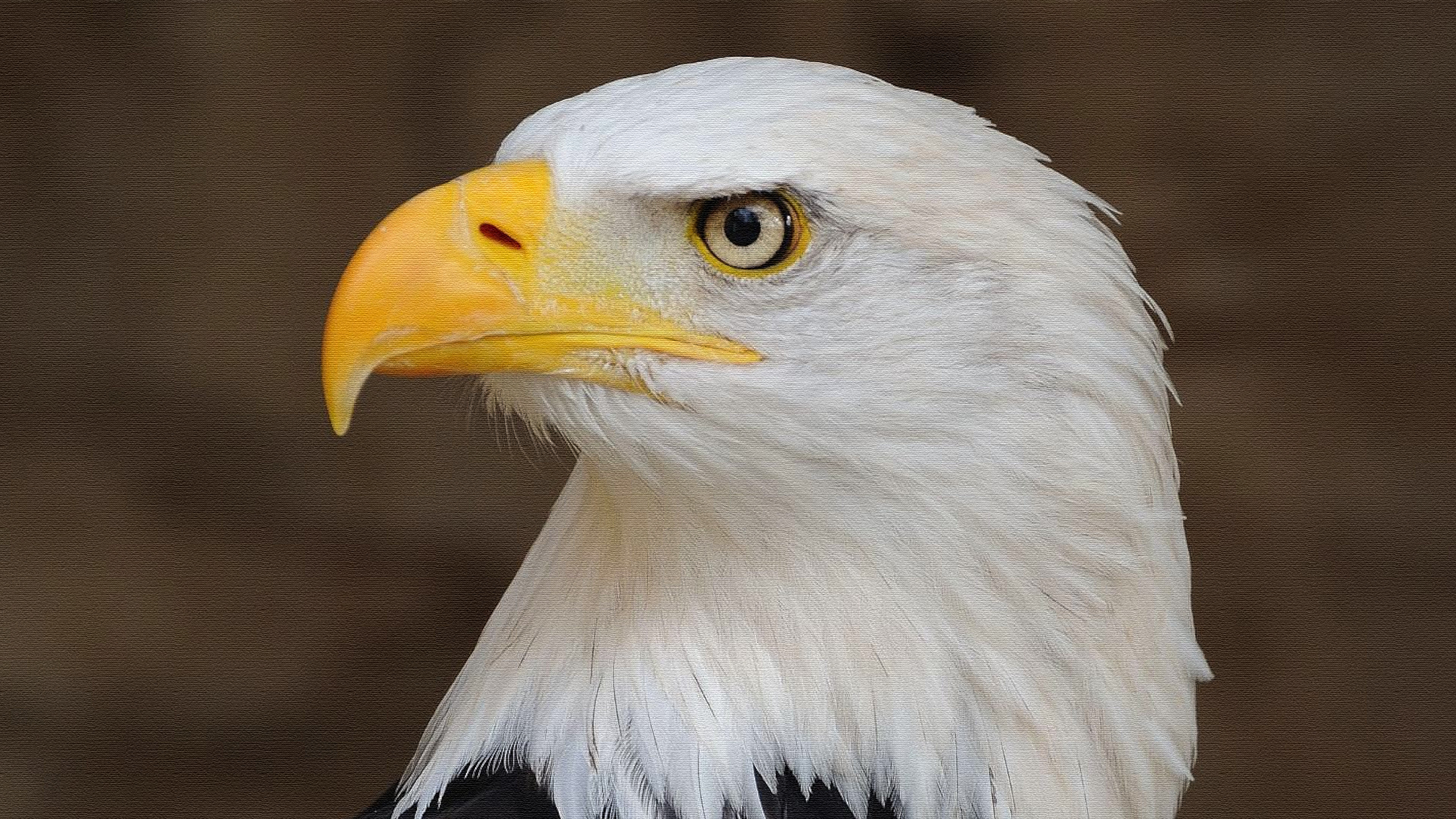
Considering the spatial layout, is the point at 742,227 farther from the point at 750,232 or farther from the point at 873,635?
the point at 873,635

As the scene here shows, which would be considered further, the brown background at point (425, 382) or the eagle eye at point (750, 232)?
the brown background at point (425, 382)

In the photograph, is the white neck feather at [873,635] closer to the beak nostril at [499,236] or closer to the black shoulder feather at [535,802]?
the black shoulder feather at [535,802]

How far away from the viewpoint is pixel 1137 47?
277 centimetres

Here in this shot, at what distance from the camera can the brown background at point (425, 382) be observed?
2.81m

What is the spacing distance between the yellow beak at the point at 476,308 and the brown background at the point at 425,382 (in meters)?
1.30

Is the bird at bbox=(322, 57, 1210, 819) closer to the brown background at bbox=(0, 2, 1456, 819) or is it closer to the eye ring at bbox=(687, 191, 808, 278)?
the eye ring at bbox=(687, 191, 808, 278)

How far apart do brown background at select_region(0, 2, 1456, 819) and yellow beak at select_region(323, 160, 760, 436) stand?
130cm

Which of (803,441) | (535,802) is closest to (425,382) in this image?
(535,802)

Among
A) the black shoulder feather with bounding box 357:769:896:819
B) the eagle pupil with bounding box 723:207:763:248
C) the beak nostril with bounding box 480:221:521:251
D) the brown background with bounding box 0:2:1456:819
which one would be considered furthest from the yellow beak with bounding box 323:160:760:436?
the brown background with bounding box 0:2:1456:819

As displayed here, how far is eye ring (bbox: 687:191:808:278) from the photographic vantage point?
4.63 feet

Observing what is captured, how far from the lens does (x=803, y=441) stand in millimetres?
1461

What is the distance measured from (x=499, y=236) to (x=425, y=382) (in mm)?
1643

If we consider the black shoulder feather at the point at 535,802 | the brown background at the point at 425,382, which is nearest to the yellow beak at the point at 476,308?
the black shoulder feather at the point at 535,802

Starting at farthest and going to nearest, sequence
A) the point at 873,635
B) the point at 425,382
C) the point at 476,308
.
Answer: the point at 425,382, the point at 873,635, the point at 476,308
